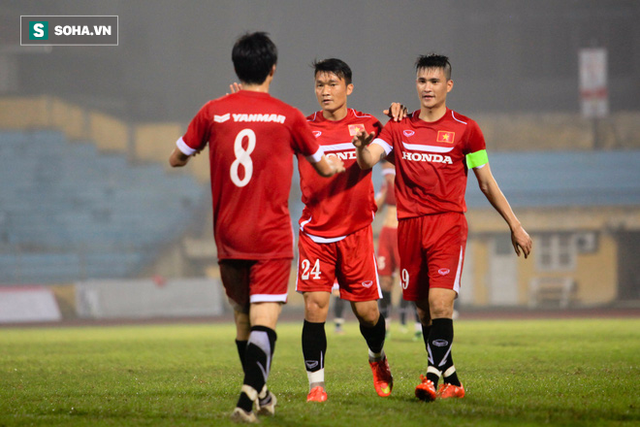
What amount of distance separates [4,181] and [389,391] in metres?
33.6

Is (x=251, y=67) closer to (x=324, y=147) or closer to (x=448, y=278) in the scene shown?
(x=324, y=147)

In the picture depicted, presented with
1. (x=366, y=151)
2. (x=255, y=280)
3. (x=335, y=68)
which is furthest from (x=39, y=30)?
(x=255, y=280)

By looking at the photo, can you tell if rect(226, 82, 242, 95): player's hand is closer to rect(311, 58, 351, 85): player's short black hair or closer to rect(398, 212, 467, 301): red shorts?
rect(311, 58, 351, 85): player's short black hair

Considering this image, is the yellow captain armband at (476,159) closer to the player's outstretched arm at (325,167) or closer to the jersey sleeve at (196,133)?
the player's outstretched arm at (325,167)

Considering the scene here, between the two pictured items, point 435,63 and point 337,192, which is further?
point 435,63

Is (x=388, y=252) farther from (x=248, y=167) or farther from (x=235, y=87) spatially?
(x=248, y=167)

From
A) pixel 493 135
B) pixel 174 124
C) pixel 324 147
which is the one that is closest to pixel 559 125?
pixel 493 135

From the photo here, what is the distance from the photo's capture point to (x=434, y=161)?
6094 millimetres

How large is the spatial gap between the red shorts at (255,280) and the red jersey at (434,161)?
1565 millimetres

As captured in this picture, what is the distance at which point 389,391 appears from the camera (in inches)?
240

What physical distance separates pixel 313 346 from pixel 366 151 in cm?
154

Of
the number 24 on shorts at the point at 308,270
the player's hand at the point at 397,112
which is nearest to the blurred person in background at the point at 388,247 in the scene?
the player's hand at the point at 397,112

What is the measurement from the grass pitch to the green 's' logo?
2617cm

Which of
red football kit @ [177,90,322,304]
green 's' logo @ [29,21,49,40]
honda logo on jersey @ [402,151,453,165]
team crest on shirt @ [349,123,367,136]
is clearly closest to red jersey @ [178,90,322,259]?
red football kit @ [177,90,322,304]
